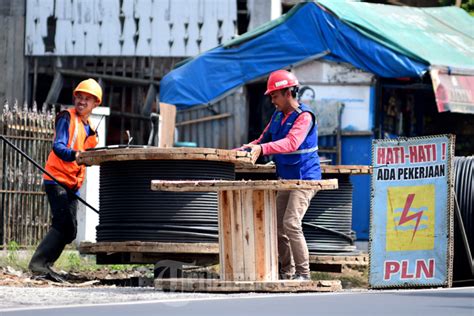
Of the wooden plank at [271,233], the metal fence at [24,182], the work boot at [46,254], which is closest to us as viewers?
the wooden plank at [271,233]

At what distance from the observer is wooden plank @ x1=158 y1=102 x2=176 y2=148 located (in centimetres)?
2283

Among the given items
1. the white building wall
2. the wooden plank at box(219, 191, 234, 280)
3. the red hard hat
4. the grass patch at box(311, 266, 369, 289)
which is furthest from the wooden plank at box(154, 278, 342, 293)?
the white building wall

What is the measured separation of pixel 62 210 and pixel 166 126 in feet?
28.2

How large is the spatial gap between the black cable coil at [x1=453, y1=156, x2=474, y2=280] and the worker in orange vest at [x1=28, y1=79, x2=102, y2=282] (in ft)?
13.1

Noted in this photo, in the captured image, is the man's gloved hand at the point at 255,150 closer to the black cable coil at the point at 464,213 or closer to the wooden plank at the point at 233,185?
the wooden plank at the point at 233,185

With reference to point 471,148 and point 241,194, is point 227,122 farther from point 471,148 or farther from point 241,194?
point 241,194

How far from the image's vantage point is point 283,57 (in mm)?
25531

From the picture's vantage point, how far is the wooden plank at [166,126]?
899 inches

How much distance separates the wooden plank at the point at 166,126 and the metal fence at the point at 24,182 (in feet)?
8.54

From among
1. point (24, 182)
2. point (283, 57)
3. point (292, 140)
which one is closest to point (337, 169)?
point (292, 140)

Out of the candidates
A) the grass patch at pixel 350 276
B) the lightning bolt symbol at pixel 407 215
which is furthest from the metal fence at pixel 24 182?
the lightning bolt symbol at pixel 407 215

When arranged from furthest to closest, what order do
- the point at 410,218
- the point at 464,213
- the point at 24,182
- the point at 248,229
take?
1. the point at 24,182
2. the point at 464,213
3. the point at 410,218
4. the point at 248,229

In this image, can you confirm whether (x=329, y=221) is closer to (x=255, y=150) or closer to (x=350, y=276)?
(x=255, y=150)

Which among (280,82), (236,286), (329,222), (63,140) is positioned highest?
(280,82)
